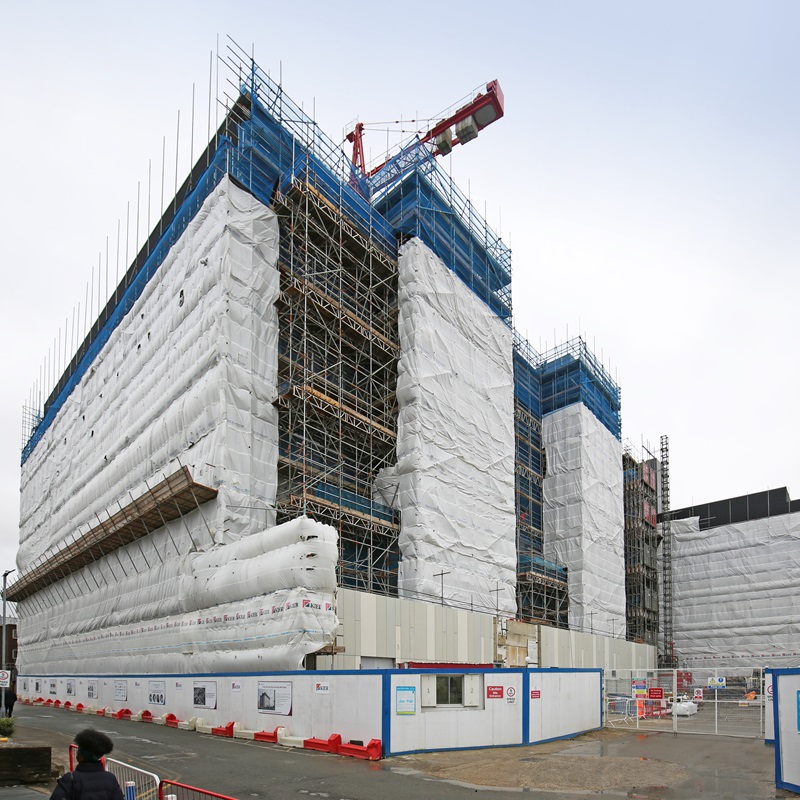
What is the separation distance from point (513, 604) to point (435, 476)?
27.6 ft

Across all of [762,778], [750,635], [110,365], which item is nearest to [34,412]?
[110,365]

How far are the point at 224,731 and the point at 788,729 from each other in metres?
13.2

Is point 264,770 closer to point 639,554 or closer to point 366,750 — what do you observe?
point 366,750

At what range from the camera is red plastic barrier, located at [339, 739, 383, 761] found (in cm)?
1578

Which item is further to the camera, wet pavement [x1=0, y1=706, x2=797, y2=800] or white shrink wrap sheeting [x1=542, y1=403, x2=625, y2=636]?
white shrink wrap sheeting [x1=542, y1=403, x2=625, y2=636]

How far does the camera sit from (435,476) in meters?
34.2

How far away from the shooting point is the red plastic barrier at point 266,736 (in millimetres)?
18219

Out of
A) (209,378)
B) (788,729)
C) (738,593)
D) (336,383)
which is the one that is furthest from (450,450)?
(738,593)

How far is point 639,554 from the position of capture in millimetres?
59906

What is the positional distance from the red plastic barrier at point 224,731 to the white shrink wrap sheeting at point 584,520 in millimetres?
30879

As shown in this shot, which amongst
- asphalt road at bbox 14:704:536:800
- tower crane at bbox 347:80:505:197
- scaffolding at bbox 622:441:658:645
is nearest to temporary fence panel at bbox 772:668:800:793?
asphalt road at bbox 14:704:536:800

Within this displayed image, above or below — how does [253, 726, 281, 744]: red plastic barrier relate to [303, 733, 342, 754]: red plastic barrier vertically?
below

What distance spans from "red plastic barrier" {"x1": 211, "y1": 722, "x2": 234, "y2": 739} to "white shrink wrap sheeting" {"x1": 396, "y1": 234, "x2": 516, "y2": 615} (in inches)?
500

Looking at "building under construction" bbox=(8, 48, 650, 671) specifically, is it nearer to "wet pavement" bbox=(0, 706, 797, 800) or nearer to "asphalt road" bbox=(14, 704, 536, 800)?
"asphalt road" bbox=(14, 704, 536, 800)
